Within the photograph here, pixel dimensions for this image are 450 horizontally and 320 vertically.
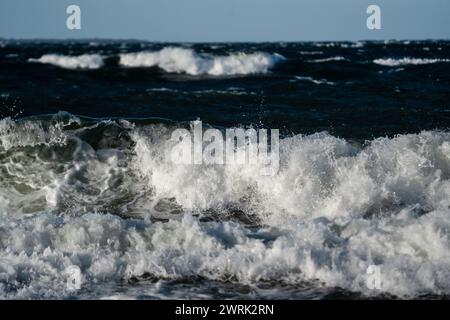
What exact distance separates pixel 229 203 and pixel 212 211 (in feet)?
1.06

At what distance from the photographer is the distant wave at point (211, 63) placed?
2859cm

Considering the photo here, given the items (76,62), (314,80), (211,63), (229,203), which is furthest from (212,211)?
(76,62)

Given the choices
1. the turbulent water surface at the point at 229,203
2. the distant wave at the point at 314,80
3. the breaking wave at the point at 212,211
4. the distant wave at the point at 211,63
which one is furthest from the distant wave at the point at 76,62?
the breaking wave at the point at 212,211

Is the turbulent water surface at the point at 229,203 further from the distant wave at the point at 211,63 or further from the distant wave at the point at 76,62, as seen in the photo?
the distant wave at the point at 76,62

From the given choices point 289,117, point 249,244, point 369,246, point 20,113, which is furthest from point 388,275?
point 20,113

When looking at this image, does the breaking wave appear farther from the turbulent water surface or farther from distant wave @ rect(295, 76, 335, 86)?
distant wave @ rect(295, 76, 335, 86)

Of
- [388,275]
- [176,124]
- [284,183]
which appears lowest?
Result: [388,275]

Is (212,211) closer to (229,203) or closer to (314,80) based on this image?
(229,203)

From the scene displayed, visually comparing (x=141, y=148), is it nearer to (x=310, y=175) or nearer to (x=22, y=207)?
(x=22, y=207)

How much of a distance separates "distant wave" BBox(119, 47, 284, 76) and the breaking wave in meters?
17.7

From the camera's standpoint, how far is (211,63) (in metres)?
31.0

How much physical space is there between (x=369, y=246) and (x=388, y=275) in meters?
0.70

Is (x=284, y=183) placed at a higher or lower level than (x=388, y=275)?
higher

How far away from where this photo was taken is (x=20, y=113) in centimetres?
1406
